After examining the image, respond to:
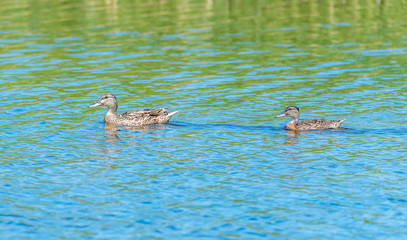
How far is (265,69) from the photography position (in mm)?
31328

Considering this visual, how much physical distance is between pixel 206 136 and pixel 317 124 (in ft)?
11.1

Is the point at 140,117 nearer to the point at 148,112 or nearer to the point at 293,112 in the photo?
the point at 148,112

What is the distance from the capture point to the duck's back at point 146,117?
72.4 ft

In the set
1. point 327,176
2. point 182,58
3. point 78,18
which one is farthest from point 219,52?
point 327,176

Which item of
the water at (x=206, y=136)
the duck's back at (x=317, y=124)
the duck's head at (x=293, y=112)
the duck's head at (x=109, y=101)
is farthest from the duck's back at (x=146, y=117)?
the duck's back at (x=317, y=124)

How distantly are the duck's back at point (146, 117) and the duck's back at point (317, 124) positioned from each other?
13.0 ft

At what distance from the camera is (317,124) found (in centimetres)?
2095

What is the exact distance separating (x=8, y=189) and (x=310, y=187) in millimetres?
6639

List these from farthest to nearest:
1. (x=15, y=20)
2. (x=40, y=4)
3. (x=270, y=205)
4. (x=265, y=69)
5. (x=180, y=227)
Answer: (x=40, y=4)
(x=15, y=20)
(x=265, y=69)
(x=270, y=205)
(x=180, y=227)

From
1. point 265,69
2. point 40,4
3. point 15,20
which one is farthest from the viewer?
point 40,4

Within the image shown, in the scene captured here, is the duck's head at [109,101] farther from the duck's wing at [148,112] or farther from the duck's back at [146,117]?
the duck's wing at [148,112]

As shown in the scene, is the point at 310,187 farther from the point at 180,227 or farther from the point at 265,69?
the point at 265,69

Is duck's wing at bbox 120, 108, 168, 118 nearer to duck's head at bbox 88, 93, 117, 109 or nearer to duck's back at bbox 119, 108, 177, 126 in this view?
duck's back at bbox 119, 108, 177, 126

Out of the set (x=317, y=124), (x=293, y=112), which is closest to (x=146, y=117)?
(x=293, y=112)
